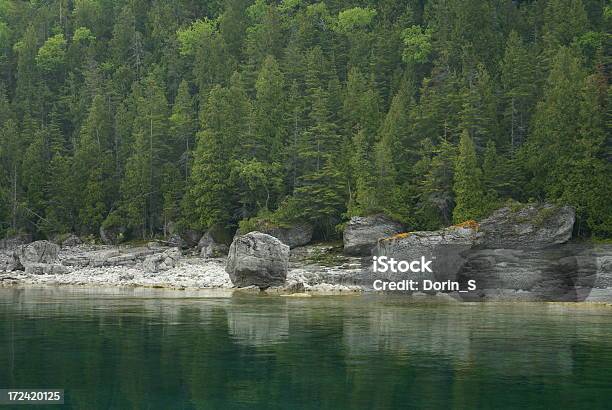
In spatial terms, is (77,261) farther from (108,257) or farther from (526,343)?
(526,343)

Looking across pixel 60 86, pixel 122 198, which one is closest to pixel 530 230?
pixel 122 198


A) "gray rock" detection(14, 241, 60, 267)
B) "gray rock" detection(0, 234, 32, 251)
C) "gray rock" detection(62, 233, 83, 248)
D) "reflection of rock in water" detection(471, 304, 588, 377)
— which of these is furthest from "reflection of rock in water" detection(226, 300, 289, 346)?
"gray rock" detection(0, 234, 32, 251)

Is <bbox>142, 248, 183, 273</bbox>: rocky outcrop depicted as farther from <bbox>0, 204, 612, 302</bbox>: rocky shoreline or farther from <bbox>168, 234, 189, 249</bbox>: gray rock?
<bbox>168, 234, 189, 249</bbox>: gray rock

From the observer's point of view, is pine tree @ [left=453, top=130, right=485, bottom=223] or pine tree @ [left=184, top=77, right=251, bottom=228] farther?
pine tree @ [left=184, top=77, right=251, bottom=228]

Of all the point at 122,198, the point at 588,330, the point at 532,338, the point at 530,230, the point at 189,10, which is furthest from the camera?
the point at 189,10

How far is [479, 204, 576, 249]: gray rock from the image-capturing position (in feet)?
220

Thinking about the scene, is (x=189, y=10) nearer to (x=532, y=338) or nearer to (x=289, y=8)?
(x=289, y=8)

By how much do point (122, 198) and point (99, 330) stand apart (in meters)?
74.5

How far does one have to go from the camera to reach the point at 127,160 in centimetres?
10600

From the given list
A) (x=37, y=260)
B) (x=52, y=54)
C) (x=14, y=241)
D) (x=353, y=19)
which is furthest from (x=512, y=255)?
(x=52, y=54)

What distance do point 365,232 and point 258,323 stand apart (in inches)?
1565

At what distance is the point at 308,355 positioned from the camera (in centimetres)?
2572

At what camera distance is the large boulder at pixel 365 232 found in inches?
2881

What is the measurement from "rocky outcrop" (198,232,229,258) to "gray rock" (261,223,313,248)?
20.0ft
